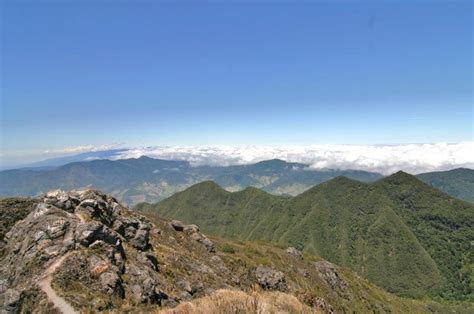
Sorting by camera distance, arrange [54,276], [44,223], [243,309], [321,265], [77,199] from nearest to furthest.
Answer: [243,309] < [54,276] < [44,223] < [77,199] < [321,265]

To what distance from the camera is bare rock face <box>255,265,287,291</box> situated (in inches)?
2881

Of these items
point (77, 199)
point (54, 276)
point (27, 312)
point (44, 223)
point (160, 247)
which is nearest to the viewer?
point (27, 312)

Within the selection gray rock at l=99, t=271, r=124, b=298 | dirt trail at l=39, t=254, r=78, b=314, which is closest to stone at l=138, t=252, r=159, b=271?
gray rock at l=99, t=271, r=124, b=298

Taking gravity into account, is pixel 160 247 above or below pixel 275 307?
below

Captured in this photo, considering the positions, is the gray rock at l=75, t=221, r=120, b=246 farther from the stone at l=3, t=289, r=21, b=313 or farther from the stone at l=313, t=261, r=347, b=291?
the stone at l=313, t=261, r=347, b=291

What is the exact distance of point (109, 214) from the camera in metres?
49.8

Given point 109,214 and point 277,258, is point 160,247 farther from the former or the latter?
point 277,258

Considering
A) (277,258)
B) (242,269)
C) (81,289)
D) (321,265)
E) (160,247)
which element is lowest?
(321,265)

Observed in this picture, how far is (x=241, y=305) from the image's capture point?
721 inches

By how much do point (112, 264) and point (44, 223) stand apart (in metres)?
10.1

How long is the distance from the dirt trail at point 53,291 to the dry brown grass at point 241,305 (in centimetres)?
1191

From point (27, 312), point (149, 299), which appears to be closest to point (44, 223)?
point (27, 312)

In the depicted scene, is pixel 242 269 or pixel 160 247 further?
pixel 242 269

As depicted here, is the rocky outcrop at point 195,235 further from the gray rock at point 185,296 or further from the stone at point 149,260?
the gray rock at point 185,296
